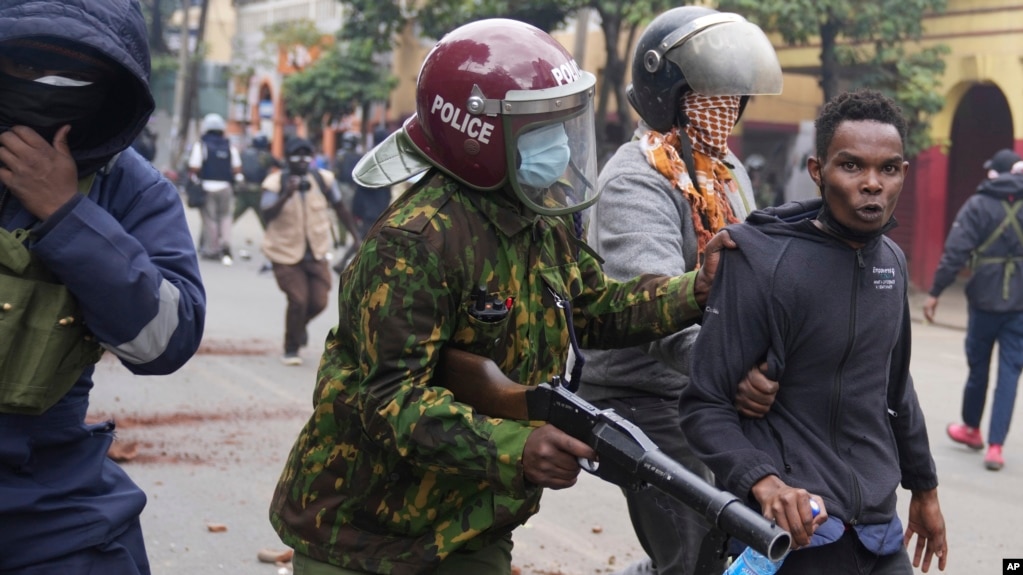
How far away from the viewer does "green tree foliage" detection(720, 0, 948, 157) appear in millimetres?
16047

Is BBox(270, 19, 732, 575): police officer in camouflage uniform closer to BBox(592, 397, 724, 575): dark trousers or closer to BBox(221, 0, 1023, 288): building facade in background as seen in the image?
BBox(592, 397, 724, 575): dark trousers

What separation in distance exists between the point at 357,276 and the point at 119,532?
0.67 meters

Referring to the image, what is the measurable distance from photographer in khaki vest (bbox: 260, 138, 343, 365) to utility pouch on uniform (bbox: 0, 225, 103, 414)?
7496 millimetres

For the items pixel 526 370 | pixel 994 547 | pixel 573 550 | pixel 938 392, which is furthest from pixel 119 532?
pixel 938 392

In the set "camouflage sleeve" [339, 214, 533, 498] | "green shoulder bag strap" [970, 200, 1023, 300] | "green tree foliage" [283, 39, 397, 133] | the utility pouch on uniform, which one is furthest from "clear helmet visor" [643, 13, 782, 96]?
"green tree foliage" [283, 39, 397, 133]

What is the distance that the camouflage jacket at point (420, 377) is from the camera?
2357 mm

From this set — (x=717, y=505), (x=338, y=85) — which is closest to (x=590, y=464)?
(x=717, y=505)

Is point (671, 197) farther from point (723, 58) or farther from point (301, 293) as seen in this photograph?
point (301, 293)

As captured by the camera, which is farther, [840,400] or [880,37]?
[880,37]

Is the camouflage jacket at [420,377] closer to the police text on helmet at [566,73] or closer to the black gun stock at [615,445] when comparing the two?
the black gun stock at [615,445]

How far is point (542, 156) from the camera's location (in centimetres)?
254

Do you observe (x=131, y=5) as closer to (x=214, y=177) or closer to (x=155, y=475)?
(x=155, y=475)

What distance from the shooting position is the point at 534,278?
2.61m

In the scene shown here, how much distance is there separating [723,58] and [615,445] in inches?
67.8
